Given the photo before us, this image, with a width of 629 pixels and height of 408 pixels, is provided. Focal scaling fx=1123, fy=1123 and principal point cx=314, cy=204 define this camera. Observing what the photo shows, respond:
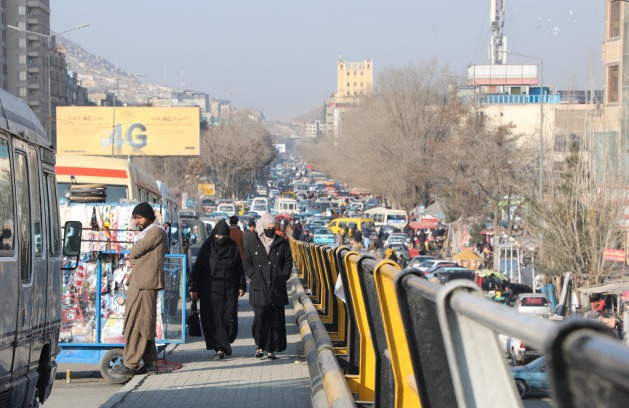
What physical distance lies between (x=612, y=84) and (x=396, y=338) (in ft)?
170

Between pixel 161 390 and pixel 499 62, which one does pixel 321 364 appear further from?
pixel 499 62

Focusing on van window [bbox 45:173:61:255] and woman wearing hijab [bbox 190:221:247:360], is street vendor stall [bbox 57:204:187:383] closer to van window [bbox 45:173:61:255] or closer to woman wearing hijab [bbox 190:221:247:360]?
woman wearing hijab [bbox 190:221:247:360]

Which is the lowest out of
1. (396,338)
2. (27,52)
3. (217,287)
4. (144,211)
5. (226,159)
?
(217,287)

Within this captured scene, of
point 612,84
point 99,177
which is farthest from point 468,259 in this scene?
point 99,177

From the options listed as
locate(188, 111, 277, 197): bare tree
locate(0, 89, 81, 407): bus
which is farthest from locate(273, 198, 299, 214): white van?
locate(0, 89, 81, 407): bus

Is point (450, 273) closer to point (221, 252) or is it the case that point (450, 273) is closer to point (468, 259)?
point (468, 259)

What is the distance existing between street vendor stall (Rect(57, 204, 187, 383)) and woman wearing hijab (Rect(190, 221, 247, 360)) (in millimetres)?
367

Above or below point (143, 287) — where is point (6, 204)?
above

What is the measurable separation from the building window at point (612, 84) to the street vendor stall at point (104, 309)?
4499 cm

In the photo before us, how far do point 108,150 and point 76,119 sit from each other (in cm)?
329

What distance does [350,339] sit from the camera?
31.6 ft

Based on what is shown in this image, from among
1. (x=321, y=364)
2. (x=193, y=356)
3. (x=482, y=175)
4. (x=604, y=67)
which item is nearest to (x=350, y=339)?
(x=321, y=364)

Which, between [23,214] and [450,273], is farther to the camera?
[450,273]

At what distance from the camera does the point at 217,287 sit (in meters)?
12.9
